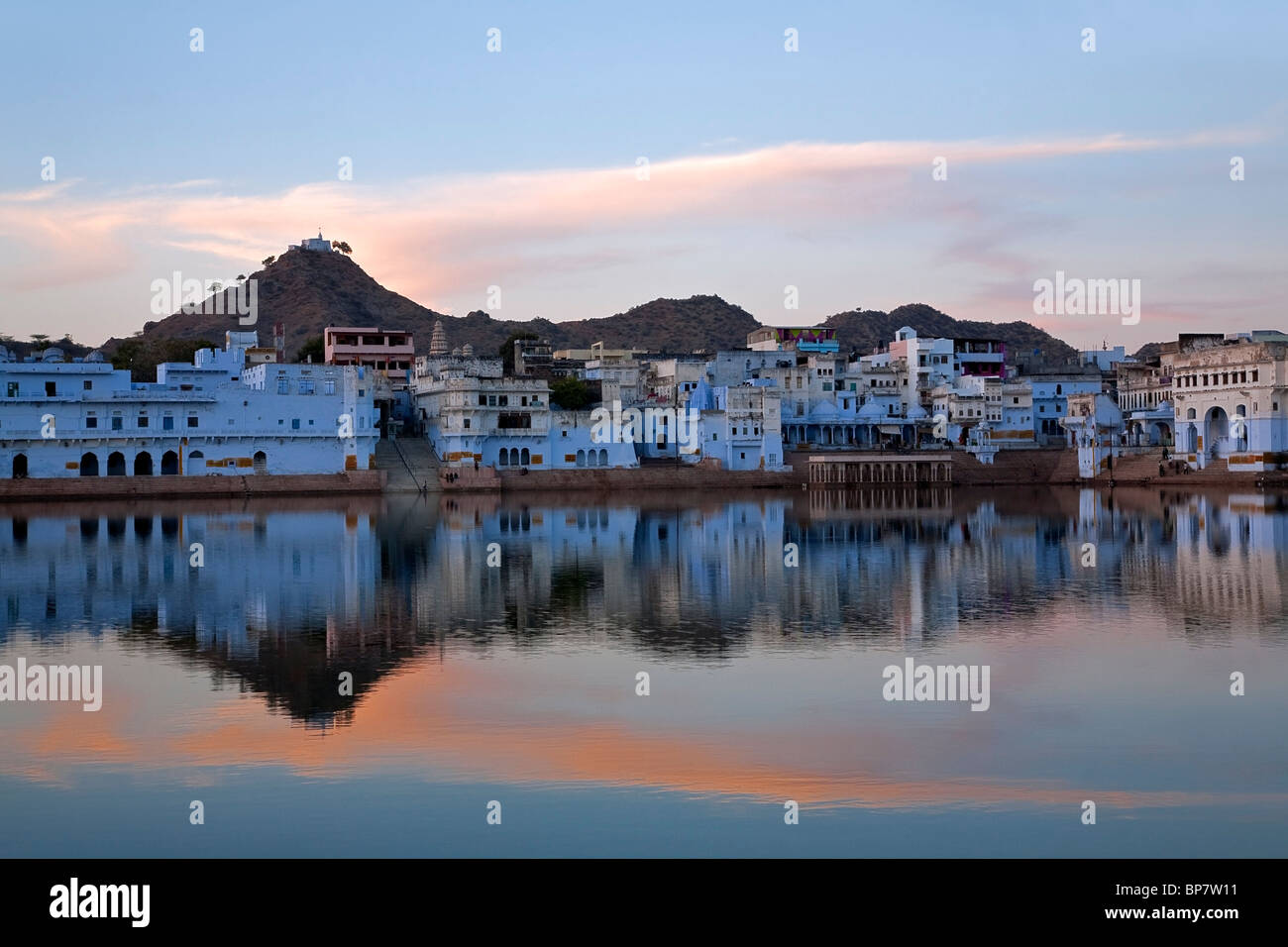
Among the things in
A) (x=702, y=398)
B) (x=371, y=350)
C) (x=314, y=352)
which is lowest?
(x=702, y=398)

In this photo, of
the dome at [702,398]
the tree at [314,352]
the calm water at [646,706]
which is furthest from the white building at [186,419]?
the calm water at [646,706]

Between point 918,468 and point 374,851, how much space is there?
192 ft

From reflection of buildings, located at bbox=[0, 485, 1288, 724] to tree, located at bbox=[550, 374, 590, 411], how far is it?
78.9ft

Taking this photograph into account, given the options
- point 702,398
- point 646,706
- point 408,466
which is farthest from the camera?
point 702,398

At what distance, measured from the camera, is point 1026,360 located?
285ft

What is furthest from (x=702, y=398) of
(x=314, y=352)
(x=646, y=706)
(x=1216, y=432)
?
(x=646, y=706)

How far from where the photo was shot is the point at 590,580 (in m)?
26.1

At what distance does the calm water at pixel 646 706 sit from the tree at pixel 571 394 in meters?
38.0

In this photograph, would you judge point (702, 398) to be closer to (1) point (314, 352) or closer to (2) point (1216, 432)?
(2) point (1216, 432)

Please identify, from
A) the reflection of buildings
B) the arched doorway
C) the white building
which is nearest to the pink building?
the white building

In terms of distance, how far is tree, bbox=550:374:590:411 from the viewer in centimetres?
6900

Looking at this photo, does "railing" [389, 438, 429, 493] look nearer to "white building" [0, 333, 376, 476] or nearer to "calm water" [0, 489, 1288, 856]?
"white building" [0, 333, 376, 476]

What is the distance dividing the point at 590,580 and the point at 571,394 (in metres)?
43.6

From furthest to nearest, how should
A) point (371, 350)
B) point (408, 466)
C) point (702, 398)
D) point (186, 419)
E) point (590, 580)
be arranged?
point (371, 350) < point (702, 398) < point (408, 466) < point (186, 419) < point (590, 580)
